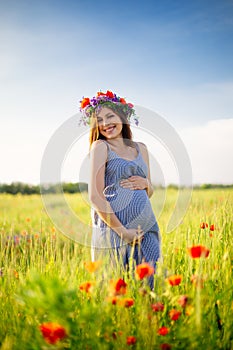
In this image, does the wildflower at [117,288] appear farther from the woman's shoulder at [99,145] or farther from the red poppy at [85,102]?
the red poppy at [85,102]

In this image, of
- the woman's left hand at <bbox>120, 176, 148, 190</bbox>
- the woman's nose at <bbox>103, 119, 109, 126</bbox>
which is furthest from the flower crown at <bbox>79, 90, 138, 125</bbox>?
the woman's left hand at <bbox>120, 176, 148, 190</bbox>

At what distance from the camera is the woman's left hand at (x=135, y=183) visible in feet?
9.12

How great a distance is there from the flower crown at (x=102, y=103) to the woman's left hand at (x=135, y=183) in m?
0.52

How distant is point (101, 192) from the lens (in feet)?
8.77

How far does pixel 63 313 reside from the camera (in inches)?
63.5

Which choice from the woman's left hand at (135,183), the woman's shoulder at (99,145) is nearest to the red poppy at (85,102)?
the woman's shoulder at (99,145)

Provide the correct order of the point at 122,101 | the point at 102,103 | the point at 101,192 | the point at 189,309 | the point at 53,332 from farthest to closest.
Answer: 1. the point at 122,101
2. the point at 102,103
3. the point at 101,192
4. the point at 189,309
5. the point at 53,332

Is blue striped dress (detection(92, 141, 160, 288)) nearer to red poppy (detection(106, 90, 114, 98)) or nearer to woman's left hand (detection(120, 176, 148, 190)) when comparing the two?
woman's left hand (detection(120, 176, 148, 190))

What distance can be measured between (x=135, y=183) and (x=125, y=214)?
0.23 m

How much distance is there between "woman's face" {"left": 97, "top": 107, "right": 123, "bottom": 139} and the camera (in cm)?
287

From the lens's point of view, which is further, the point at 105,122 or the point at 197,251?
the point at 105,122

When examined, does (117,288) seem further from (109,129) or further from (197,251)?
(109,129)

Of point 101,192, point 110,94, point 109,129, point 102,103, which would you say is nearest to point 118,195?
point 101,192

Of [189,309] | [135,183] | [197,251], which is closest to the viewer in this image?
[197,251]
